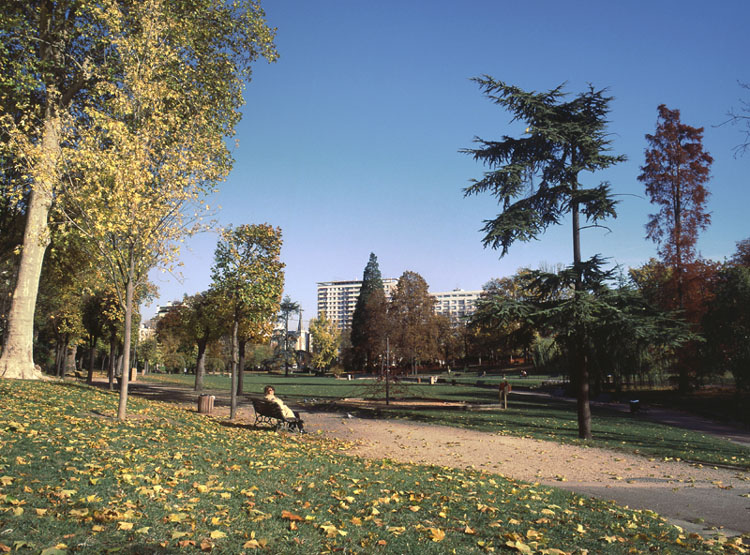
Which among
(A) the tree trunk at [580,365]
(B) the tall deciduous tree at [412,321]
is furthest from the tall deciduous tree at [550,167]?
Answer: (B) the tall deciduous tree at [412,321]

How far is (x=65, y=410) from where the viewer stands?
11.1 m

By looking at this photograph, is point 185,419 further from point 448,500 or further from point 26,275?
point 448,500

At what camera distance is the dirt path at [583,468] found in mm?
7180

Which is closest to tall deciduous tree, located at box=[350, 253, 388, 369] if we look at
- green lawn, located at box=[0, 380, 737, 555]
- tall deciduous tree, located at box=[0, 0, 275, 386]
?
tall deciduous tree, located at box=[0, 0, 275, 386]

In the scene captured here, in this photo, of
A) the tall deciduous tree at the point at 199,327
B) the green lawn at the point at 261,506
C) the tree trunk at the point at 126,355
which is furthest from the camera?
the tall deciduous tree at the point at 199,327

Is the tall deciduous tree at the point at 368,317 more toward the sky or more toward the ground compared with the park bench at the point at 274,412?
more toward the sky

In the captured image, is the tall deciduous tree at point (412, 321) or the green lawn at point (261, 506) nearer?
the green lawn at point (261, 506)

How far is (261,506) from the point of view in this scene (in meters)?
5.28

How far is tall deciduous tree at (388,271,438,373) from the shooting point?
198 ft

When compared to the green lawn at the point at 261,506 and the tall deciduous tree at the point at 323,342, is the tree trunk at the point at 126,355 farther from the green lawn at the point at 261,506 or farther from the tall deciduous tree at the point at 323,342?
the tall deciduous tree at the point at 323,342

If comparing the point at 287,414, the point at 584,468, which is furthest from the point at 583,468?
the point at 287,414

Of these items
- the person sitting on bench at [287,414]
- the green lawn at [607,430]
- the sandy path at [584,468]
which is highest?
the person sitting on bench at [287,414]

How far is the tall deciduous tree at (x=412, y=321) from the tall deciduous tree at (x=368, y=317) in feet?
8.57

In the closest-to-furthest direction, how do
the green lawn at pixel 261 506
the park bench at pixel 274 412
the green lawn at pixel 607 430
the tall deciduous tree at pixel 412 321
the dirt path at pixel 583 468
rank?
the green lawn at pixel 261 506, the dirt path at pixel 583 468, the green lawn at pixel 607 430, the park bench at pixel 274 412, the tall deciduous tree at pixel 412 321
